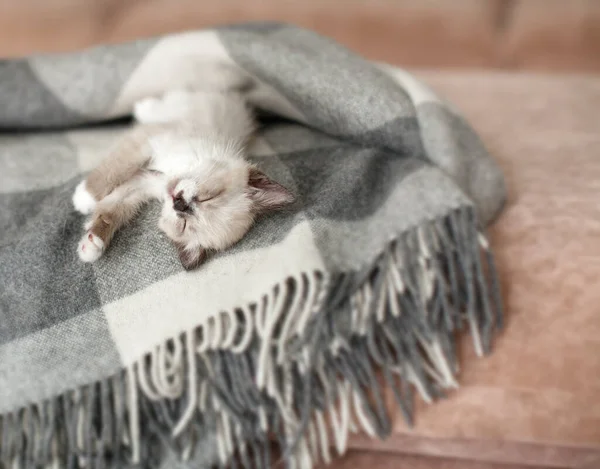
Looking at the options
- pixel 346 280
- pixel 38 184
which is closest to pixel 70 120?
pixel 38 184

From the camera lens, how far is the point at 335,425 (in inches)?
31.1

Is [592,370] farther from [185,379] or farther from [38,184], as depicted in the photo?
[38,184]

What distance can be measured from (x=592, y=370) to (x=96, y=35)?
5.29 feet

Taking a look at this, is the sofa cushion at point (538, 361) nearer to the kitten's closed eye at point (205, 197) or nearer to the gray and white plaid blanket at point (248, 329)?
the gray and white plaid blanket at point (248, 329)

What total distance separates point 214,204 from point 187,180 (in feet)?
0.20

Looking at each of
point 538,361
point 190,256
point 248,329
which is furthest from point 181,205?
point 538,361

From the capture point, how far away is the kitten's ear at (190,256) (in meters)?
0.77

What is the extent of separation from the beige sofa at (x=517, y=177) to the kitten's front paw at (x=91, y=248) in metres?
0.45

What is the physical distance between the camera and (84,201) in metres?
0.87

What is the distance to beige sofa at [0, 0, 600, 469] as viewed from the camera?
778mm

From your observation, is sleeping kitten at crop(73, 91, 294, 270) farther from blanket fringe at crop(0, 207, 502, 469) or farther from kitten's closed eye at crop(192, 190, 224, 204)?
blanket fringe at crop(0, 207, 502, 469)

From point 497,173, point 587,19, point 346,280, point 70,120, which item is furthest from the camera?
point 587,19

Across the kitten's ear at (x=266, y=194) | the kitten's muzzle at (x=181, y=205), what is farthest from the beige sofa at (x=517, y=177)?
the kitten's muzzle at (x=181, y=205)

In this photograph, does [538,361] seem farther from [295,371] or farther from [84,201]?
[84,201]
